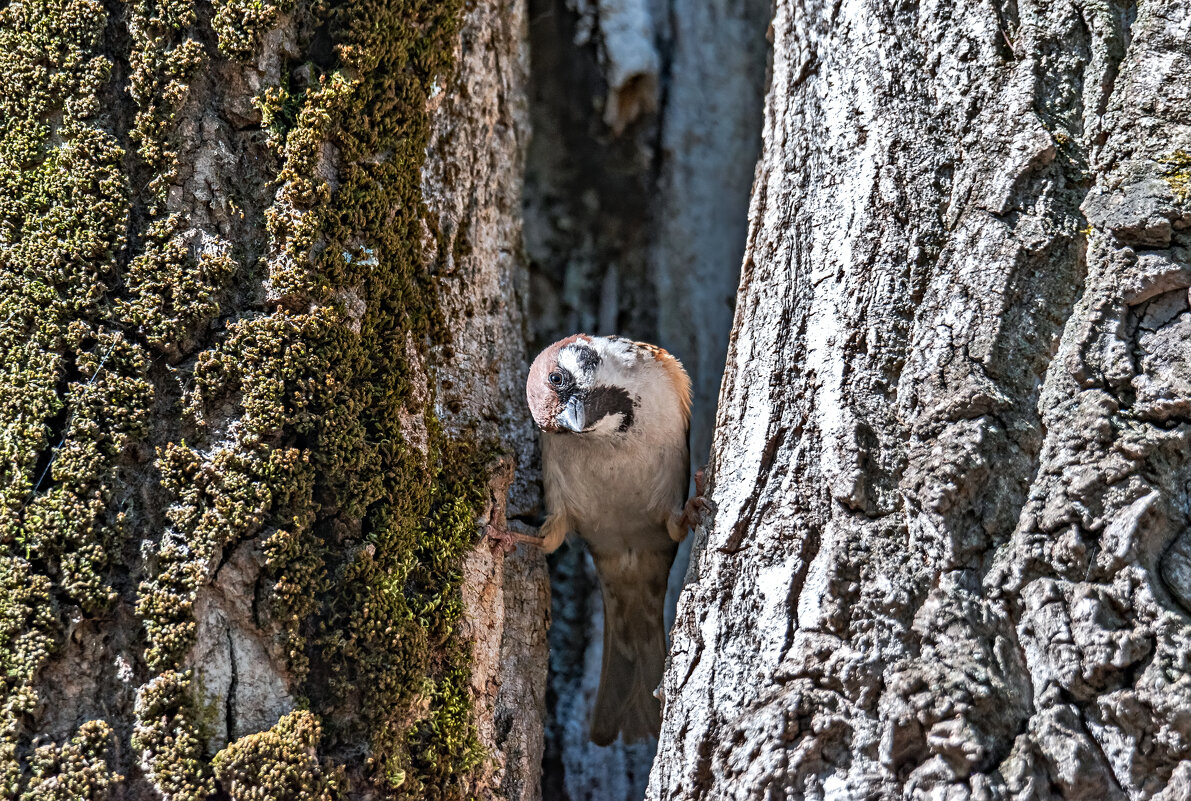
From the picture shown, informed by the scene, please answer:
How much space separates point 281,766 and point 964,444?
6.56ft

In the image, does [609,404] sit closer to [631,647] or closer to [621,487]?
[621,487]

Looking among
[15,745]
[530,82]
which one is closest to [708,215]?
[530,82]

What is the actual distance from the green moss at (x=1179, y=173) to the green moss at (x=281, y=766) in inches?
107

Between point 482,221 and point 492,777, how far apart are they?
2.01 metres

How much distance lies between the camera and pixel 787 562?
102 inches

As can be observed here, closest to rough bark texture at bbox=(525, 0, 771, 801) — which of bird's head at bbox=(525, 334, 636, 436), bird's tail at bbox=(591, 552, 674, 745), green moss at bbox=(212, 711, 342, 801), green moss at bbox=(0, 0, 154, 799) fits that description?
bird's tail at bbox=(591, 552, 674, 745)

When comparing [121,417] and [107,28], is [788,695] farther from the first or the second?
[107,28]

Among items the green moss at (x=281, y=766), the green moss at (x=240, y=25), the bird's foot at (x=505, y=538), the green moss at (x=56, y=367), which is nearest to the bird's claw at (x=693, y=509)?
the bird's foot at (x=505, y=538)

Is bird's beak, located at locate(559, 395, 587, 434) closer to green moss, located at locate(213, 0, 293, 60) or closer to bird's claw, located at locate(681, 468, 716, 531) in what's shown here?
bird's claw, located at locate(681, 468, 716, 531)

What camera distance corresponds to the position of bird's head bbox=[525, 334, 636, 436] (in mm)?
3574

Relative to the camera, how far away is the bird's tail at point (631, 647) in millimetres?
3807

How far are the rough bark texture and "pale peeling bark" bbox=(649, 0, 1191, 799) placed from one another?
1701 mm

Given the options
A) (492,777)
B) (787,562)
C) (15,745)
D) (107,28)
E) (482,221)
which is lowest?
(492,777)

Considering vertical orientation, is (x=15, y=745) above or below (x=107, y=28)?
below
